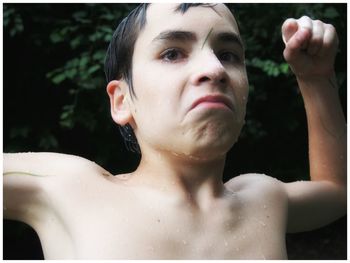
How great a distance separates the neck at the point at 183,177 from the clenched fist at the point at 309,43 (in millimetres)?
299

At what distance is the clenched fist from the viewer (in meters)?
1.08

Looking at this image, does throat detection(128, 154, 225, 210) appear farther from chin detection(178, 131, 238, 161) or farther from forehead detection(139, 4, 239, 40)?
forehead detection(139, 4, 239, 40)

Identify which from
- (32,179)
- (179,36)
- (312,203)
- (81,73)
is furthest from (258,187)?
(81,73)

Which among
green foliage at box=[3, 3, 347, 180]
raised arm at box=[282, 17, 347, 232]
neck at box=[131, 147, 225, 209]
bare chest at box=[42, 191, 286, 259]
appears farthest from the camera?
green foliage at box=[3, 3, 347, 180]

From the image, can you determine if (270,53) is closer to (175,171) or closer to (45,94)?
(45,94)

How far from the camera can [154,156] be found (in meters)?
1.08

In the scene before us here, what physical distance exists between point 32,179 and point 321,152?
71cm

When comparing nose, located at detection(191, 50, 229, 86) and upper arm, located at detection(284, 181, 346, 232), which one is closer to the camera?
nose, located at detection(191, 50, 229, 86)

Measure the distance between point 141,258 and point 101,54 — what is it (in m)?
1.50

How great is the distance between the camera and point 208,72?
38.8 inches

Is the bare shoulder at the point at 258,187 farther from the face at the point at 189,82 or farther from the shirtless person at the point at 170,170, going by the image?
the face at the point at 189,82

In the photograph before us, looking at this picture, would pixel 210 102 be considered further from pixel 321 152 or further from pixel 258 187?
pixel 321 152

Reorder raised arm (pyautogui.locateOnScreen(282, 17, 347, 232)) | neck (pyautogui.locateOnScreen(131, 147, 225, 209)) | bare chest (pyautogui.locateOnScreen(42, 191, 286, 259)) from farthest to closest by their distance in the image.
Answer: raised arm (pyautogui.locateOnScreen(282, 17, 347, 232)) < neck (pyautogui.locateOnScreen(131, 147, 225, 209)) < bare chest (pyautogui.locateOnScreen(42, 191, 286, 259))

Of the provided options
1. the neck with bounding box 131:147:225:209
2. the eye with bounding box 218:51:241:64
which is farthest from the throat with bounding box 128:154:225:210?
the eye with bounding box 218:51:241:64
